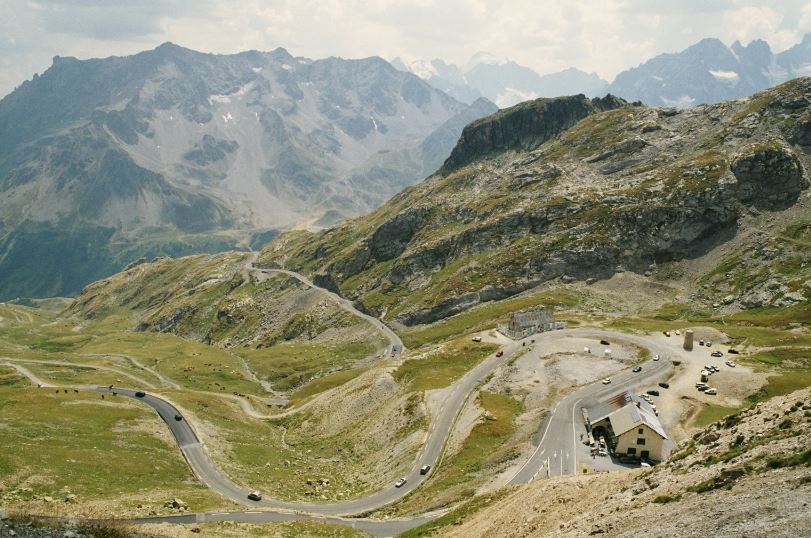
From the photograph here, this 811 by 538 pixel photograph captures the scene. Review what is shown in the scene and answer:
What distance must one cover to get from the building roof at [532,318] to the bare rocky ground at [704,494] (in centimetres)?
9115

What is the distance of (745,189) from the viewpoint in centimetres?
19462

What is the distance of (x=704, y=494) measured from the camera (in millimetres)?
33781

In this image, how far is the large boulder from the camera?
620 feet

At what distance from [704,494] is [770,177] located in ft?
660

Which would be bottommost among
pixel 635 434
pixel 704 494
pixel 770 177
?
pixel 635 434

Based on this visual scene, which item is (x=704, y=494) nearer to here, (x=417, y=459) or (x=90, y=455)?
(x=417, y=459)

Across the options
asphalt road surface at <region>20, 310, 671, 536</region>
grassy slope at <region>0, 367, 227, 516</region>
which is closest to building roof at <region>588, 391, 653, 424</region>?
asphalt road surface at <region>20, 310, 671, 536</region>

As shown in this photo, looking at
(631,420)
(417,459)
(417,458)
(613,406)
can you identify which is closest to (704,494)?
(631,420)

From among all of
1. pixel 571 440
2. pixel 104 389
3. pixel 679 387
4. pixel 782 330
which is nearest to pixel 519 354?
pixel 679 387

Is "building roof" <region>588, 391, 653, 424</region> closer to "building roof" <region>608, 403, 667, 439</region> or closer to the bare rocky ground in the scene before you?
"building roof" <region>608, 403, 667, 439</region>

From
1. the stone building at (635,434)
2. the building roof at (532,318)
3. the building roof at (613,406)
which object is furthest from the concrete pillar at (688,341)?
the stone building at (635,434)

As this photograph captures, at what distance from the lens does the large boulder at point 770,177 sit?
18912cm

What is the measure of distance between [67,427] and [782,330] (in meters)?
157

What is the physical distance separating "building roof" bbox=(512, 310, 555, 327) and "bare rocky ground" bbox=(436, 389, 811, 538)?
91.1 m
